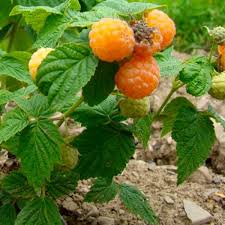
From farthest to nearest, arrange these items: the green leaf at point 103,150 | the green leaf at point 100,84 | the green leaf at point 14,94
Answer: the green leaf at point 103,150 < the green leaf at point 14,94 < the green leaf at point 100,84

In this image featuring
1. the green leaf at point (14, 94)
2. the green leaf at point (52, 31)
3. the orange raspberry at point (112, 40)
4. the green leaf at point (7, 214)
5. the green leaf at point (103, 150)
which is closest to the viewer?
the orange raspberry at point (112, 40)

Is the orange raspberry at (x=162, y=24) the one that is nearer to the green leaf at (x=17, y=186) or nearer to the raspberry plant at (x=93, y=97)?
the raspberry plant at (x=93, y=97)

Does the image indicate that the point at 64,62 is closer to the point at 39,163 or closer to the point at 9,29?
the point at 39,163

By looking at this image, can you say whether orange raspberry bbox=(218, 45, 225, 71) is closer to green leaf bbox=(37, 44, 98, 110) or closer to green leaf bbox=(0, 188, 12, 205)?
green leaf bbox=(37, 44, 98, 110)

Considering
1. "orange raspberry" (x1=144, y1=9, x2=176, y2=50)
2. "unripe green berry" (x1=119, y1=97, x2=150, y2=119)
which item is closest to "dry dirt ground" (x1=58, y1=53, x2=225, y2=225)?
"unripe green berry" (x1=119, y1=97, x2=150, y2=119)

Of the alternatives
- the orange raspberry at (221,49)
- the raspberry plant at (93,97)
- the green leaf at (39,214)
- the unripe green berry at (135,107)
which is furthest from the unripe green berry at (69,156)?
the orange raspberry at (221,49)

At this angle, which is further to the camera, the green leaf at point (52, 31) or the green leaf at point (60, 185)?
the green leaf at point (60, 185)

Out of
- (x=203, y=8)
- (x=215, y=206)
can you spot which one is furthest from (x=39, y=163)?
(x=203, y=8)
